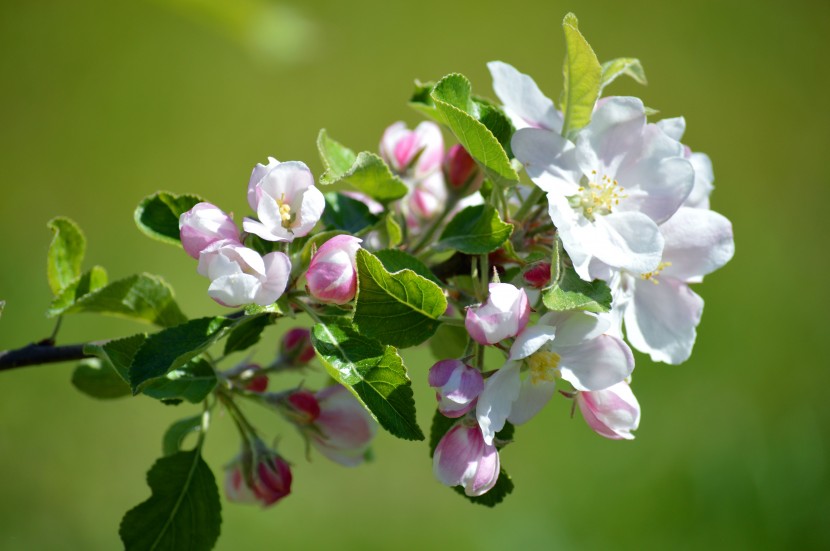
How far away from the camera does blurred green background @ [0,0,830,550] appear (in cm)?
204

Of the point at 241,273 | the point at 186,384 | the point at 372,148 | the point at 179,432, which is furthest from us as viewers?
the point at 372,148

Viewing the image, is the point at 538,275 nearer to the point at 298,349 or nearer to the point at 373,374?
the point at 373,374

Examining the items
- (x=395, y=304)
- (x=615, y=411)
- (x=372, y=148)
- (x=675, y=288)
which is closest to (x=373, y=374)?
(x=395, y=304)

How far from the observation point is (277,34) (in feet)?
3.92

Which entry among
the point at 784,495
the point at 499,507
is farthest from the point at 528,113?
the point at 784,495

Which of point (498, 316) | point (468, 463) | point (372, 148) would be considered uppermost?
point (498, 316)

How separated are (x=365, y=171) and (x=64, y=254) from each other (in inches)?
11.3

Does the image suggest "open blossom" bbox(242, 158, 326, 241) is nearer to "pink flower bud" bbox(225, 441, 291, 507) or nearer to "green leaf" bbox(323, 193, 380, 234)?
"green leaf" bbox(323, 193, 380, 234)

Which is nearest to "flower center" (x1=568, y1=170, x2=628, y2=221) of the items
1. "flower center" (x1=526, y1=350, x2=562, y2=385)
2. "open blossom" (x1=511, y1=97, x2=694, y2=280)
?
"open blossom" (x1=511, y1=97, x2=694, y2=280)

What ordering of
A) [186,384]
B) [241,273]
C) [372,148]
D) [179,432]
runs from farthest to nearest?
1. [372,148]
2. [179,432]
3. [186,384]
4. [241,273]

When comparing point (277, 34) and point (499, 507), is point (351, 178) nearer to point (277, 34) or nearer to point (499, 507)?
point (277, 34)

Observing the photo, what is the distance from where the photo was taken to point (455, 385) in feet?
1.83

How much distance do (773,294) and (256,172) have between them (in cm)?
256

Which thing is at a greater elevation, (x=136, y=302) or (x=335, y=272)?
(x=335, y=272)
